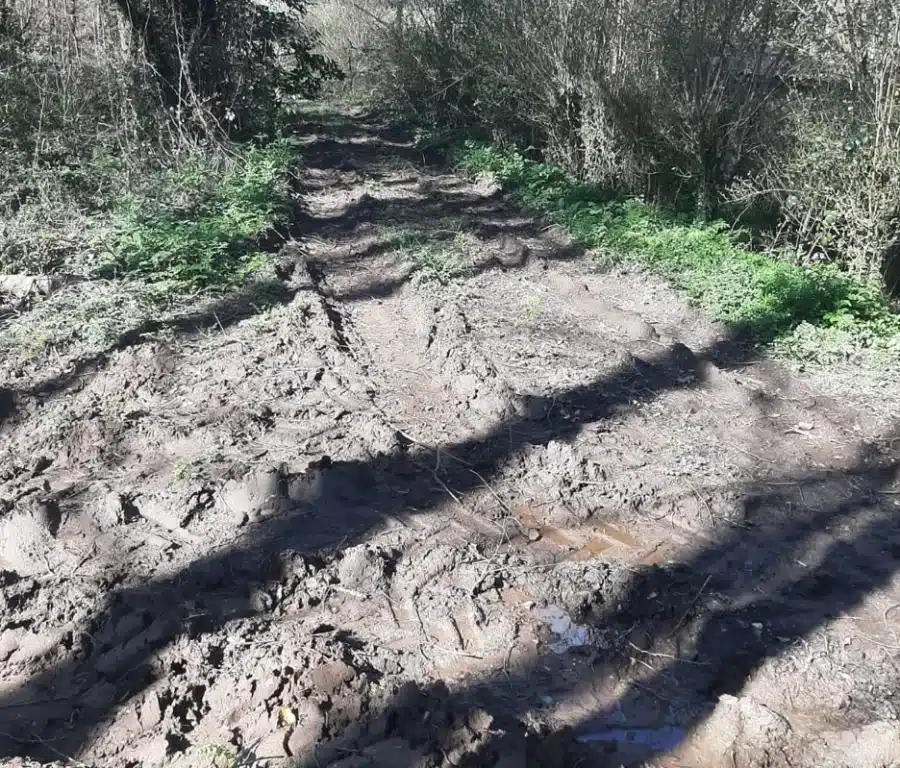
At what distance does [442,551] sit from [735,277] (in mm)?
4511

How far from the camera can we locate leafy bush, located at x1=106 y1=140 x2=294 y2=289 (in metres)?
7.21

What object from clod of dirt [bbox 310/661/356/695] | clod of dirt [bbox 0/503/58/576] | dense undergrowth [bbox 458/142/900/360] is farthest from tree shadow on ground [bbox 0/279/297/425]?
dense undergrowth [bbox 458/142/900/360]

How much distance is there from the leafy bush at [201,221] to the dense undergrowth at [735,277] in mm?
3156

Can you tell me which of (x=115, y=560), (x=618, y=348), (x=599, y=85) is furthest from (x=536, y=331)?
(x=599, y=85)

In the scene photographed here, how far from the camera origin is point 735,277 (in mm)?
7387

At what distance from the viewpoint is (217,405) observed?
5309 mm

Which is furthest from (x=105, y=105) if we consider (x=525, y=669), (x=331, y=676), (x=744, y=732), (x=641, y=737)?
(x=744, y=732)

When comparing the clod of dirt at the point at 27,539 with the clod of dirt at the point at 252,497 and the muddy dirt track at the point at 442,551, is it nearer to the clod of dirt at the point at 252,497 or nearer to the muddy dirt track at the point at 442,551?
the muddy dirt track at the point at 442,551

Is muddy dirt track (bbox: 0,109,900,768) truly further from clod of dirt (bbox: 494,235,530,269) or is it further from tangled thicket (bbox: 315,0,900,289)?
tangled thicket (bbox: 315,0,900,289)

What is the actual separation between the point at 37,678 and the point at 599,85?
887cm

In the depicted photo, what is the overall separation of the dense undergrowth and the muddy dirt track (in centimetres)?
46

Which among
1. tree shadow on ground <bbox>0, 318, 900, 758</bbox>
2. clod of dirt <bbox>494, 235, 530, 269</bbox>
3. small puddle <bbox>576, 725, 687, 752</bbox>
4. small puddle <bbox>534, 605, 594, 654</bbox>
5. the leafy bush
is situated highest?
the leafy bush

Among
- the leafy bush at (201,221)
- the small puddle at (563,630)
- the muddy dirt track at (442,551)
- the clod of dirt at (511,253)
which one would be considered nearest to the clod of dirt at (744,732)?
the muddy dirt track at (442,551)

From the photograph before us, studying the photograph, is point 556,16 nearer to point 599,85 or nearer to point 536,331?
point 599,85
